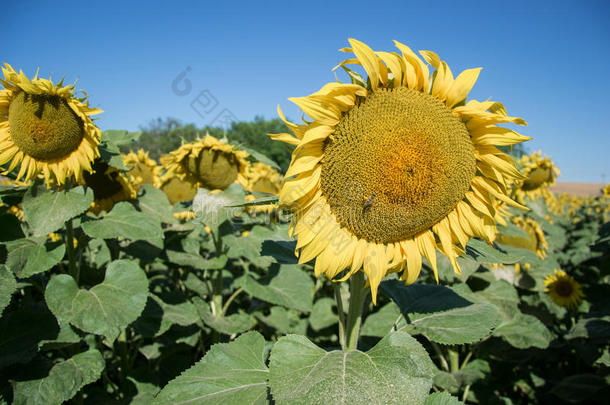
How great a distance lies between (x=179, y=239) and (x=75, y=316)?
1.37 m

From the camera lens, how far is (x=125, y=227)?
242 centimetres

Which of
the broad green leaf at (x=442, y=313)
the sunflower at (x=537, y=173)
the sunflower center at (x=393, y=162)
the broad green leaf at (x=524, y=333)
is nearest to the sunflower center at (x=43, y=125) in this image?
the sunflower center at (x=393, y=162)

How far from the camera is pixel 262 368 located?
168 centimetres

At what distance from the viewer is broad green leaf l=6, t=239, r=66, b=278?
2223 mm

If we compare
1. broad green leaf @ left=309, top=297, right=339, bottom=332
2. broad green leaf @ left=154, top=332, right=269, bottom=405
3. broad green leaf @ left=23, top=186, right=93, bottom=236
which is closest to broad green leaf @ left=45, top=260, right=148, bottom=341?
broad green leaf @ left=23, top=186, right=93, bottom=236

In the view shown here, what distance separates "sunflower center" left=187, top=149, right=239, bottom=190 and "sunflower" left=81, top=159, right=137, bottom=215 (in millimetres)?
913

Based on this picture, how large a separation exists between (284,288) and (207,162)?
167cm

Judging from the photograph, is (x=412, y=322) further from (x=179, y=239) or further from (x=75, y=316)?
(x=179, y=239)

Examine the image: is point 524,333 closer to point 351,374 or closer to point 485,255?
point 485,255

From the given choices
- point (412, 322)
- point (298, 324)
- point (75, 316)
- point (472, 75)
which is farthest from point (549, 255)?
point (75, 316)

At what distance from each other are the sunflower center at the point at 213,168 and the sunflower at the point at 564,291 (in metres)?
3.83

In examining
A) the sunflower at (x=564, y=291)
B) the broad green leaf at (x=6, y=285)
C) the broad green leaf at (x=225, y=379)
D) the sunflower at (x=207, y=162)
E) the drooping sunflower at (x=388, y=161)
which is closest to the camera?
the drooping sunflower at (x=388, y=161)

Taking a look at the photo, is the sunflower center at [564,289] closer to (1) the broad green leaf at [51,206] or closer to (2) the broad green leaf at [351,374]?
(2) the broad green leaf at [351,374]

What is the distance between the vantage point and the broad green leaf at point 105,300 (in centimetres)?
206
